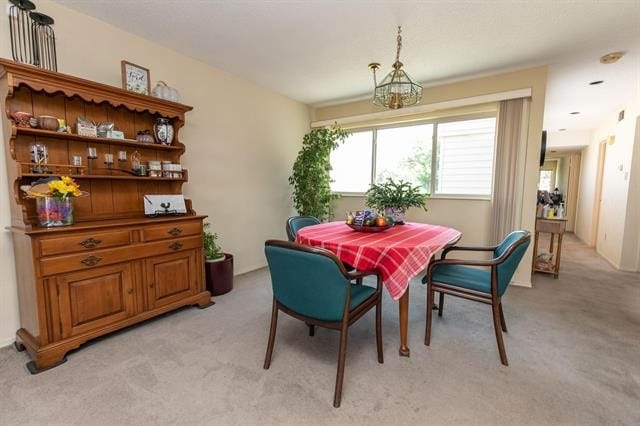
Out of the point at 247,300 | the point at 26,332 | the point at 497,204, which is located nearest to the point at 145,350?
the point at 26,332

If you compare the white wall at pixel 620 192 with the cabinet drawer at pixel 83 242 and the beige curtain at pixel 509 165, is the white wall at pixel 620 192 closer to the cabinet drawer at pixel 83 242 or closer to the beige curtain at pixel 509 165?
the beige curtain at pixel 509 165

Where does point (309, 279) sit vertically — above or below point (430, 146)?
below

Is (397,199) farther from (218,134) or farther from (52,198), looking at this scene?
(52,198)

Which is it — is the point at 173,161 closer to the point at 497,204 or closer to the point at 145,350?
the point at 145,350

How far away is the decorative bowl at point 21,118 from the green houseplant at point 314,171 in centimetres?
271

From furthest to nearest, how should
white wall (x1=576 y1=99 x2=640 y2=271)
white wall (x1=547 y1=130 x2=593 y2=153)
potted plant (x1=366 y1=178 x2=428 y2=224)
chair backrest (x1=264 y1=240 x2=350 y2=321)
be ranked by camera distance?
white wall (x1=547 y1=130 x2=593 y2=153) < white wall (x1=576 y1=99 x2=640 y2=271) < potted plant (x1=366 y1=178 x2=428 y2=224) < chair backrest (x1=264 y1=240 x2=350 y2=321)

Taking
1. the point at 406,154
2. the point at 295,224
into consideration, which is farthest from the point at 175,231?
the point at 406,154

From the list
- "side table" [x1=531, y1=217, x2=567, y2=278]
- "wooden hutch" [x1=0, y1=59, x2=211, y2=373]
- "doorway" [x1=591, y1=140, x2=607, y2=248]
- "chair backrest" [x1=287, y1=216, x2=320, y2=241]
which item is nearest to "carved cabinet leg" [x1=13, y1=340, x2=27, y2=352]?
"wooden hutch" [x1=0, y1=59, x2=211, y2=373]

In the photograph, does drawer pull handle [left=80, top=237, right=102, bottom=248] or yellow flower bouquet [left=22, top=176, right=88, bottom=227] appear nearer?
yellow flower bouquet [left=22, top=176, right=88, bottom=227]

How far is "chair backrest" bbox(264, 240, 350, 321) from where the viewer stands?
142 cm

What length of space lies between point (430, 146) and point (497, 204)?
115 centimetres

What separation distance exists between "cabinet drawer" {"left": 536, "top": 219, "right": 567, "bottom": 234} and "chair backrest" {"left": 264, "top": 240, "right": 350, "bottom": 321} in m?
3.41

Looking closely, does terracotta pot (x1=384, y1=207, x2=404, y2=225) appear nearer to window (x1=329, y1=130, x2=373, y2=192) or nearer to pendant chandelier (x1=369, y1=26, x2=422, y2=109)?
pendant chandelier (x1=369, y1=26, x2=422, y2=109)

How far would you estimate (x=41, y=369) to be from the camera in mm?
1739
